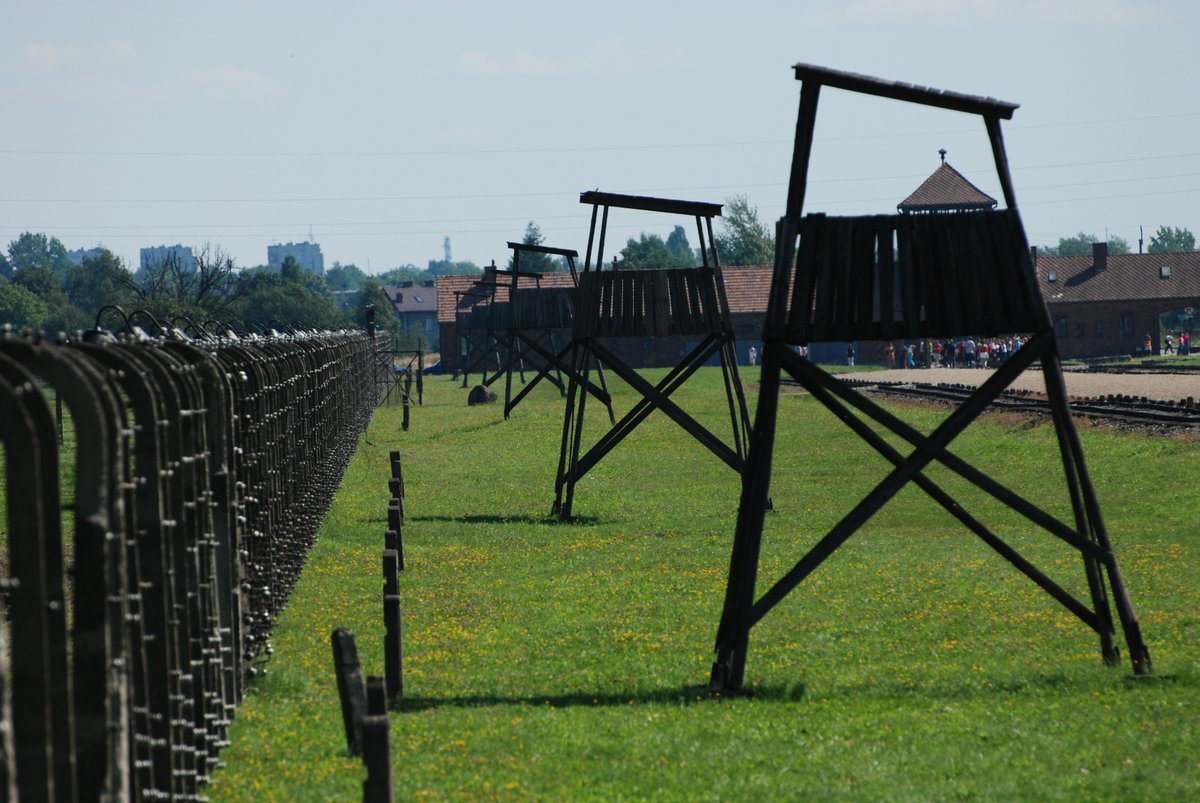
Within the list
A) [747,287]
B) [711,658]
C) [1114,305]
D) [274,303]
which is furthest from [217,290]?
[711,658]

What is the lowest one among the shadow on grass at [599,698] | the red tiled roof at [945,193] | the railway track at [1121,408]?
the shadow on grass at [599,698]

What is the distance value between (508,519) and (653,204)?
181 inches

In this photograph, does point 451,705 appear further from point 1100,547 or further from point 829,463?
point 829,463

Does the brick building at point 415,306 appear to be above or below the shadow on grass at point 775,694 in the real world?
above

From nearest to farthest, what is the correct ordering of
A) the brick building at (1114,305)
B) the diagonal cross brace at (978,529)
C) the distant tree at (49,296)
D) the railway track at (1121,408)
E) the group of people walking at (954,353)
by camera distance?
the diagonal cross brace at (978,529) < the railway track at (1121,408) < the group of people walking at (954,353) < the brick building at (1114,305) < the distant tree at (49,296)

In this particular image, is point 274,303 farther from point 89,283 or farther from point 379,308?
point 89,283

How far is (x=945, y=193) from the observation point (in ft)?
311

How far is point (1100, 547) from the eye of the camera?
35.8 feet

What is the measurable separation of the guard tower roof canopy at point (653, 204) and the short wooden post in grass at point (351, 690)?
39.8ft

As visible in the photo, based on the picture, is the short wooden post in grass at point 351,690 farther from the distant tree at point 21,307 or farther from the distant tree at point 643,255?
the distant tree at point 643,255

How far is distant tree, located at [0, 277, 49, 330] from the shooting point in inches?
3829

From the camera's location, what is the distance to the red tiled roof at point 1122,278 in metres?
94.0

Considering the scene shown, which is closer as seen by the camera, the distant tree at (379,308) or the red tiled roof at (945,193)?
the red tiled roof at (945,193)

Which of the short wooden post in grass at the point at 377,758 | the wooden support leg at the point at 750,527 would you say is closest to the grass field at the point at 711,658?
the wooden support leg at the point at 750,527
